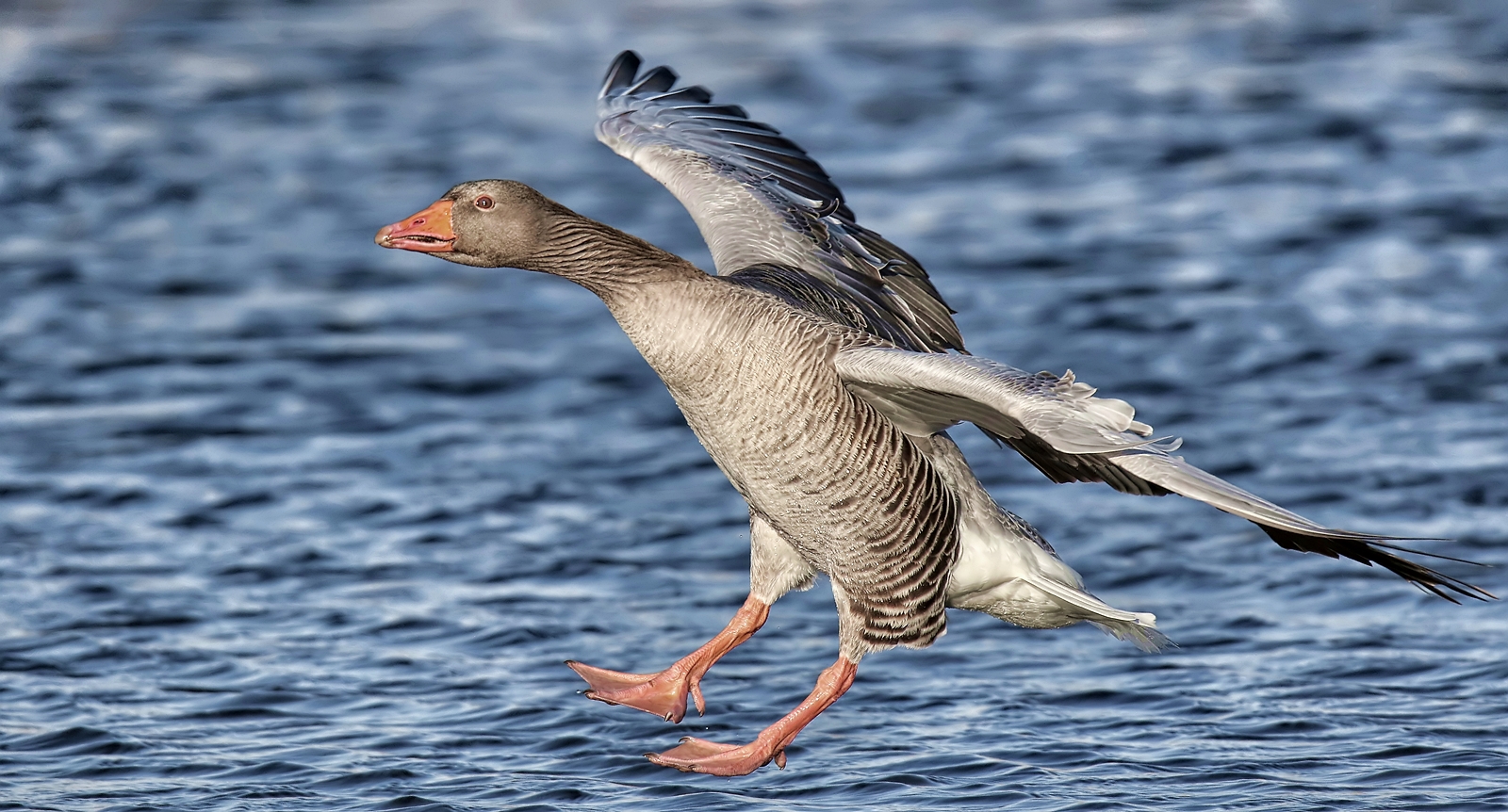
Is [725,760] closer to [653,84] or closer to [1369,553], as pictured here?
[1369,553]

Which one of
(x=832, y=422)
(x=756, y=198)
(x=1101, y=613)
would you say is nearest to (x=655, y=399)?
(x=756, y=198)

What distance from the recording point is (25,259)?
616 inches

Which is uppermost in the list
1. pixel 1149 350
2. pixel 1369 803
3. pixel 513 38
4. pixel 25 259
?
pixel 513 38

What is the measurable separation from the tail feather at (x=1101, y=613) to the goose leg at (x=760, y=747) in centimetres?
90

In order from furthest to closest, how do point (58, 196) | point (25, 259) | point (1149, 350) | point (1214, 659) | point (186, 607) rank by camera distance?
point (58, 196), point (25, 259), point (1149, 350), point (186, 607), point (1214, 659)

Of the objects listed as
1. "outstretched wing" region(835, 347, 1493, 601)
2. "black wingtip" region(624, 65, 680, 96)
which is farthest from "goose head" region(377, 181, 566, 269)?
"black wingtip" region(624, 65, 680, 96)

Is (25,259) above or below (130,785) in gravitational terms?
above

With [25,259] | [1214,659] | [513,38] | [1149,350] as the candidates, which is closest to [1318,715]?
[1214,659]

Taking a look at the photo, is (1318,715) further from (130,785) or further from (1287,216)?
(1287,216)

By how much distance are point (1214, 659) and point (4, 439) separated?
7.86 m

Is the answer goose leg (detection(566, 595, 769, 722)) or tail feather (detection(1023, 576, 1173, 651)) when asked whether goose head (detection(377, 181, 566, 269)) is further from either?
tail feather (detection(1023, 576, 1173, 651))

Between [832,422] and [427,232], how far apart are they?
1.73m

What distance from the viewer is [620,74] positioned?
9.99 metres

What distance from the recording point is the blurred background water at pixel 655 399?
29.2 feet
